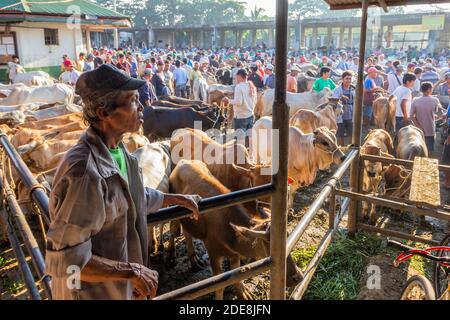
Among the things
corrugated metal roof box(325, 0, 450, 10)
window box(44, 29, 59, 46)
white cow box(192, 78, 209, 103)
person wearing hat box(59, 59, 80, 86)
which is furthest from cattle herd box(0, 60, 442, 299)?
window box(44, 29, 59, 46)

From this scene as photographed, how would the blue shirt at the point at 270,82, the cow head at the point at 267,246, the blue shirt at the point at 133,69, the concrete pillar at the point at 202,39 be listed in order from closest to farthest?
1. the cow head at the point at 267,246
2. the blue shirt at the point at 270,82
3. the blue shirt at the point at 133,69
4. the concrete pillar at the point at 202,39

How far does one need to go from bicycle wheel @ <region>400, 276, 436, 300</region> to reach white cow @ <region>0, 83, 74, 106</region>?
36.0ft

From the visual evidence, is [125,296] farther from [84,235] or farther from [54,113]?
[54,113]

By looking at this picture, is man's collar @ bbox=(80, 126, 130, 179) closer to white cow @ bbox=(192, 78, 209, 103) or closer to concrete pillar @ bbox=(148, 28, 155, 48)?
white cow @ bbox=(192, 78, 209, 103)

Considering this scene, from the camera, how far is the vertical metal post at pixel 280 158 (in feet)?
6.41

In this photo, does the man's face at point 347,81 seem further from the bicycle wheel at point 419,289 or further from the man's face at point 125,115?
the man's face at point 125,115

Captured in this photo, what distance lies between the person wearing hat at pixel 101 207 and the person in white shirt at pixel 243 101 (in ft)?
24.1

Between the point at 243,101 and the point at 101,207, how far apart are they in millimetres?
7824

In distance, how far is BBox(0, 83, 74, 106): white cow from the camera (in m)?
11.9

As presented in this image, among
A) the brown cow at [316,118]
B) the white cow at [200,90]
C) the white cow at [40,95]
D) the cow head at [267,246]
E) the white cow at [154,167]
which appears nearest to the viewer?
the cow head at [267,246]

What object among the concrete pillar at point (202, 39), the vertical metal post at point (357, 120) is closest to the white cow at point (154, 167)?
the vertical metal post at point (357, 120)

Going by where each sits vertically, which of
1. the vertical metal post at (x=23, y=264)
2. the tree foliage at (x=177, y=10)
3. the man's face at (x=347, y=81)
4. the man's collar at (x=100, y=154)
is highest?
the tree foliage at (x=177, y=10)

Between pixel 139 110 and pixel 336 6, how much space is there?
14.3 ft
